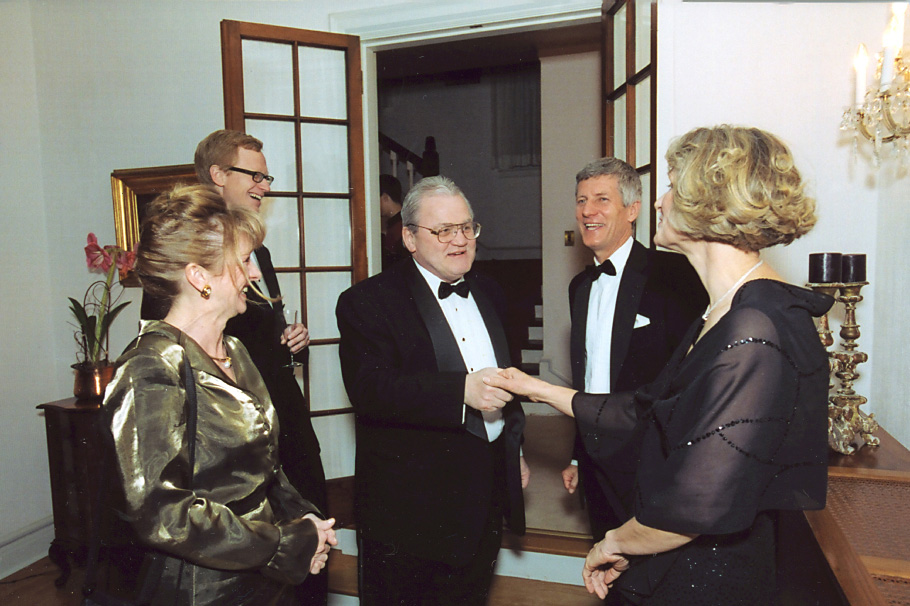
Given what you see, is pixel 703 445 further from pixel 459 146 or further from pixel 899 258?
pixel 459 146

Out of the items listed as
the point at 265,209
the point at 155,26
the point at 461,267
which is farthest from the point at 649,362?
the point at 155,26

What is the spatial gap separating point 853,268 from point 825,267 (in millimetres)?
98

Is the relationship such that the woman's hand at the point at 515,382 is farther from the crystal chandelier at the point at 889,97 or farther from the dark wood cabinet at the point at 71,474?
the dark wood cabinet at the point at 71,474

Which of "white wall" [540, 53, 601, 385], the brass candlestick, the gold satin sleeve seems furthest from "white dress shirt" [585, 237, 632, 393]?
"white wall" [540, 53, 601, 385]

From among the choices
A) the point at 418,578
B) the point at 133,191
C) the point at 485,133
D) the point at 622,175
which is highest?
the point at 485,133

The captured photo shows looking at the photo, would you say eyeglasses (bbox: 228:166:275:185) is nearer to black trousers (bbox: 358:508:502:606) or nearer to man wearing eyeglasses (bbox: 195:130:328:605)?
man wearing eyeglasses (bbox: 195:130:328:605)

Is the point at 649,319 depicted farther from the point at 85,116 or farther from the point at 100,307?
the point at 85,116

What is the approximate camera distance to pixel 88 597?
3.78ft

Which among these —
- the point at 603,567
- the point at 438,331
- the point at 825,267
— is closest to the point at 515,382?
the point at 438,331

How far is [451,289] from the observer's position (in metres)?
2.06

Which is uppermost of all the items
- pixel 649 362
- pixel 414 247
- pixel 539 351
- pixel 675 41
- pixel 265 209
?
pixel 675 41

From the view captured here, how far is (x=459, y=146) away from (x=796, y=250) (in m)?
6.75

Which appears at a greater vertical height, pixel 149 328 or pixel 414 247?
pixel 414 247

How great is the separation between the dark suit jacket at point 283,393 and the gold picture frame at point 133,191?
6.25 feet
